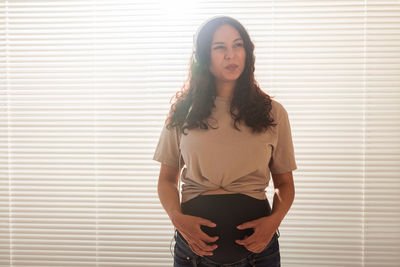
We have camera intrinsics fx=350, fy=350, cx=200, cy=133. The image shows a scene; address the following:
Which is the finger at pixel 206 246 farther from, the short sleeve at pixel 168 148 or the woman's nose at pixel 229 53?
the woman's nose at pixel 229 53

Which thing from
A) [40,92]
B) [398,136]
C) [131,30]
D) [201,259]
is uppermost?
[131,30]

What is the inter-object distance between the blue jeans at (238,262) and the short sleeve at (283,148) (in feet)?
0.92

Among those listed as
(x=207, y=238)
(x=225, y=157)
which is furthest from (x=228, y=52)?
(x=207, y=238)

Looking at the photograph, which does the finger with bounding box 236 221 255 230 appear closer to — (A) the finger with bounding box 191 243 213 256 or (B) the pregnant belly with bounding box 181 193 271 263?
(B) the pregnant belly with bounding box 181 193 271 263

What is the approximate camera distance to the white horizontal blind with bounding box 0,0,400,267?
75.5 inches

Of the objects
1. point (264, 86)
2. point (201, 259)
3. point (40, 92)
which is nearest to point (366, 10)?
point (264, 86)

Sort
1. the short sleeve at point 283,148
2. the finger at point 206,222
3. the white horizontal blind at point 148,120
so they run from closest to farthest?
the finger at point 206,222 < the short sleeve at point 283,148 < the white horizontal blind at point 148,120

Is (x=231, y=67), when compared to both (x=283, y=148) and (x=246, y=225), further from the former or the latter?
(x=246, y=225)

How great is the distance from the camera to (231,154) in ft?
4.21

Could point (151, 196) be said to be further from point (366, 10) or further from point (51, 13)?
point (366, 10)

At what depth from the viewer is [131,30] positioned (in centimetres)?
201

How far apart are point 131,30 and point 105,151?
0.72m

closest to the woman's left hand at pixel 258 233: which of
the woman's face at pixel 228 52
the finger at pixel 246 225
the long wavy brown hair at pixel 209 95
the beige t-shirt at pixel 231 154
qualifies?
the finger at pixel 246 225

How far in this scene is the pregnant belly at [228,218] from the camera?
1.28 meters
